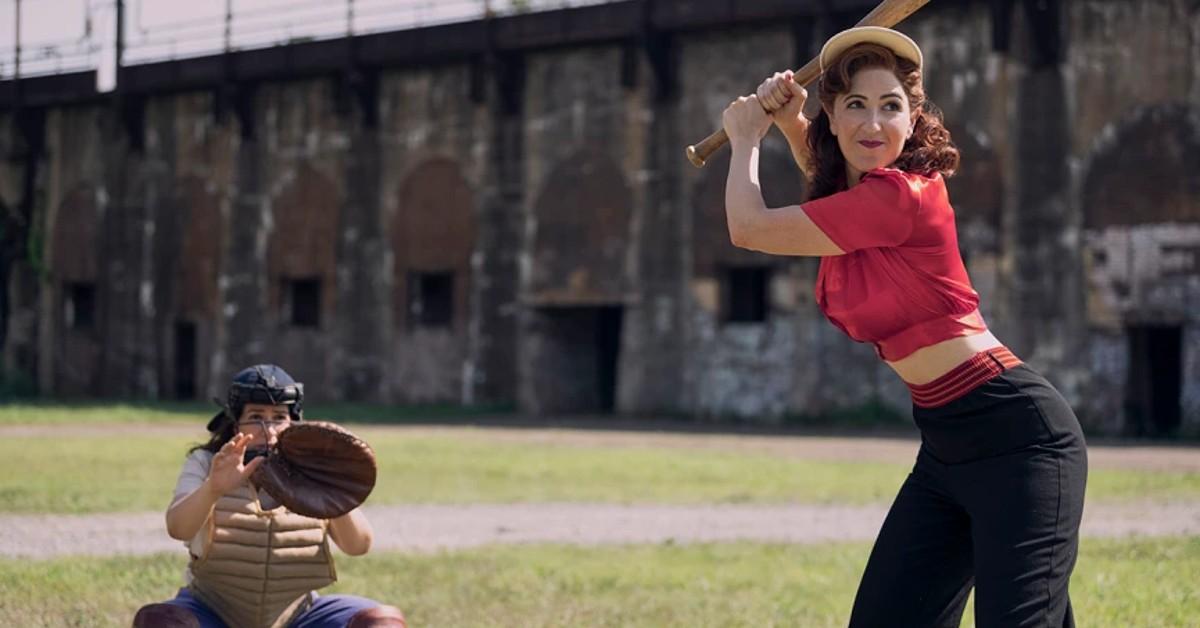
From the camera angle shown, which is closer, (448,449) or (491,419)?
(448,449)

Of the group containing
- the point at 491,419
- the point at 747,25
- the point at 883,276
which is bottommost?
the point at 491,419

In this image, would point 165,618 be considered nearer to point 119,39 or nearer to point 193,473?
point 193,473

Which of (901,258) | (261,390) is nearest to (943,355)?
(901,258)

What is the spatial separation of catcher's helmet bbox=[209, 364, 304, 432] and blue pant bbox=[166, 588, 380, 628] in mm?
519

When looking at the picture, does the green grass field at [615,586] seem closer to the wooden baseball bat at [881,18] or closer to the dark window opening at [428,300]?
the wooden baseball bat at [881,18]

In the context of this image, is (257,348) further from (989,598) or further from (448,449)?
(989,598)

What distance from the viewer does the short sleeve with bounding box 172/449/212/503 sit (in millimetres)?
4617

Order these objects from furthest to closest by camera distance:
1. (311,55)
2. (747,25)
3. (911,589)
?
1. (311,55)
2. (747,25)
3. (911,589)

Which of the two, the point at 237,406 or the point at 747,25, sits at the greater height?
the point at 747,25

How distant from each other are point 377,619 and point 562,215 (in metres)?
22.6

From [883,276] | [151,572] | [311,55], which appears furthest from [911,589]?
[311,55]

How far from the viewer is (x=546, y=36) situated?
27.1 meters

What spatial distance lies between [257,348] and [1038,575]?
1142 inches

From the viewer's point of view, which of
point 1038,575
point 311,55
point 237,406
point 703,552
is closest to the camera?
point 1038,575
